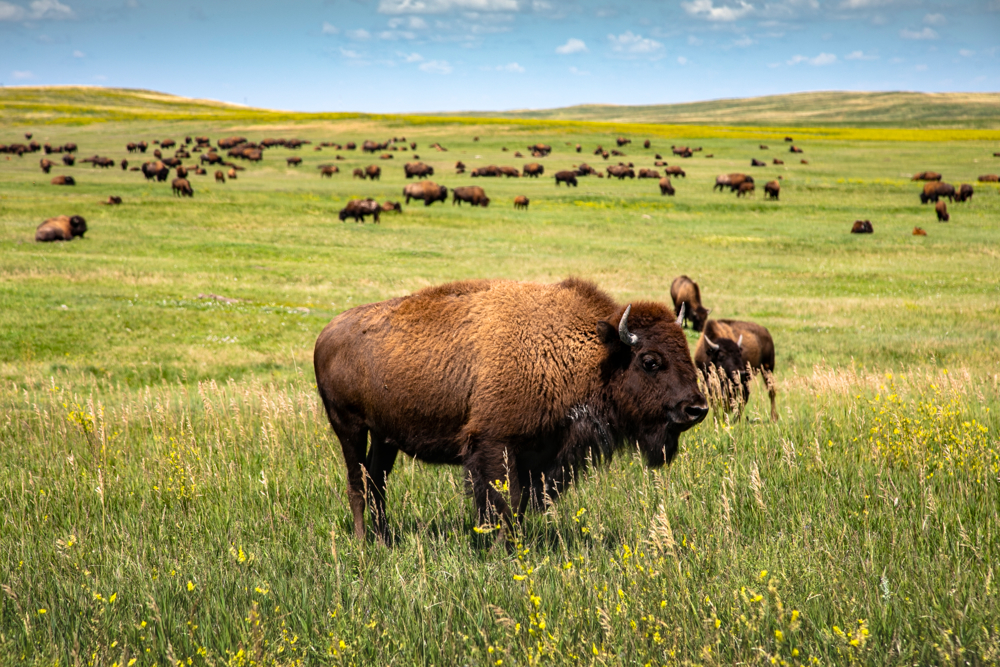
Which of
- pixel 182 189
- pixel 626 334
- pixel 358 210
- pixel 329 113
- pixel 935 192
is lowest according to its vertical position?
pixel 626 334

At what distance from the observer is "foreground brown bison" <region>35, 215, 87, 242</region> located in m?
26.2

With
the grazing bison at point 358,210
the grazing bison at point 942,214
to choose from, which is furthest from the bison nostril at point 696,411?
the grazing bison at point 942,214

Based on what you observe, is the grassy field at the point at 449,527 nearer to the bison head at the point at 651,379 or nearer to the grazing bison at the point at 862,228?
the bison head at the point at 651,379

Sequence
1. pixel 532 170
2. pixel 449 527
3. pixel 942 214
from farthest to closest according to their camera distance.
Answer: pixel 532 170 < pixel 942 214 < pixel 449 527

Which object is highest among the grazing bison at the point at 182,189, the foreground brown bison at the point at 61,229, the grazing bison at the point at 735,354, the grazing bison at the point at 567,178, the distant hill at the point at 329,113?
the distant hill at the point at 329,113

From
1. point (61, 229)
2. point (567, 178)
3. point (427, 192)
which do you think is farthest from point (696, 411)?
point (567, 178)

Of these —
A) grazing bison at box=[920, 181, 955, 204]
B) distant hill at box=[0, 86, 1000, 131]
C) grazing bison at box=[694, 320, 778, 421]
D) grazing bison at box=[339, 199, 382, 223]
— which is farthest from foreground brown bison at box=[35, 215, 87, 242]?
distant hill at box=[0, 86, 1000, 131]

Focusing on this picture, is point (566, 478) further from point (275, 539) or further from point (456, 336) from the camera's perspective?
point (275, 539)

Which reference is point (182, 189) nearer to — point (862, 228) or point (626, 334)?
point (862, 228)

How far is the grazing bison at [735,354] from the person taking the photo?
32.4ft

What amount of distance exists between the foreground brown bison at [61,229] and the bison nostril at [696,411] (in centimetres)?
2844

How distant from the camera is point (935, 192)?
4622 cm

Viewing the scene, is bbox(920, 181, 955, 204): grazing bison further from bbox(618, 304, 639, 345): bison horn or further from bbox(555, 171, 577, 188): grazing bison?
bbox(618, 304, 639, 345): bison horn

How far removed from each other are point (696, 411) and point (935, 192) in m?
50.9
